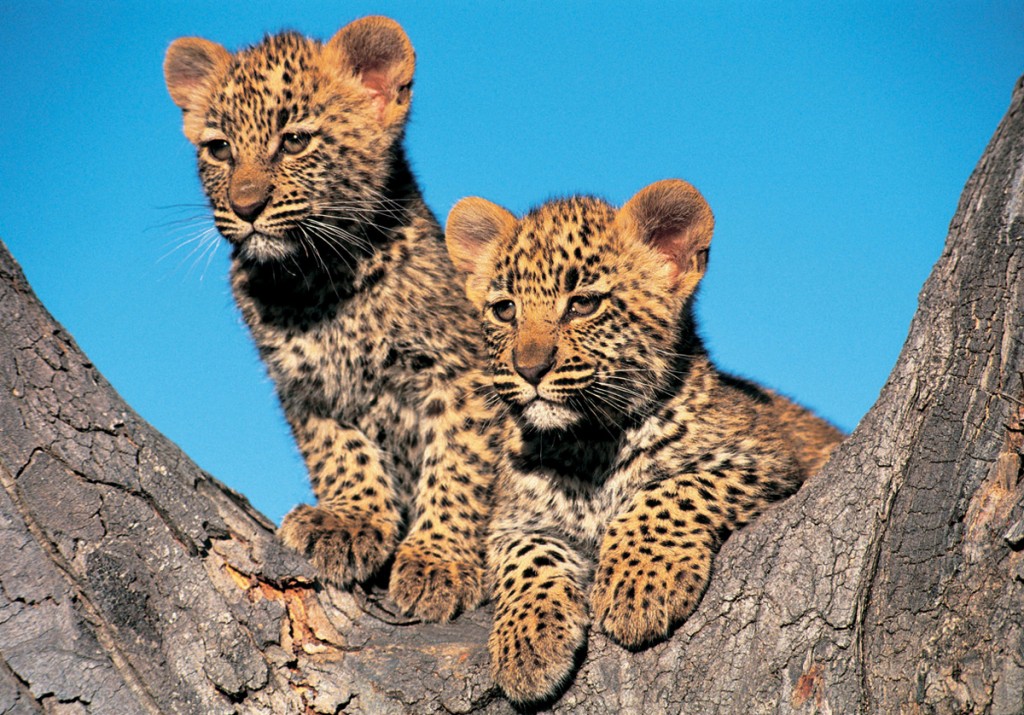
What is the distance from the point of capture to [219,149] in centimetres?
890

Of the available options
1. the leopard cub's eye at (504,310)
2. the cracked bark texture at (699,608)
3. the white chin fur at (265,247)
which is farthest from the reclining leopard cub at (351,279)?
the cracked bark texture at (699,608)

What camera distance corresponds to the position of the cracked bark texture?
16.6ft

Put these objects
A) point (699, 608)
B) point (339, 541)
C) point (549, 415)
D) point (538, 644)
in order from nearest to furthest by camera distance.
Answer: point (699, 608), point (538, 644), point (549, 415), point (339, 541)

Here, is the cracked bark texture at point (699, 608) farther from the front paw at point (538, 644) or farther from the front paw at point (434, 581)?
the front paw at point (434, 581)

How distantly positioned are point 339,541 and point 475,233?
8.26ft

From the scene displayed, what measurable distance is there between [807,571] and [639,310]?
7.68 feet

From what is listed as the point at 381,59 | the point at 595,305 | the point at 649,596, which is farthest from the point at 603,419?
the point at 381,59

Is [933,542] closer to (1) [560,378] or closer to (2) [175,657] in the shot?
(1) [560,378]

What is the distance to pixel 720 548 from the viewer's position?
21.2ft

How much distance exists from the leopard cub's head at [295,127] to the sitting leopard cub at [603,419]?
1.15 metres

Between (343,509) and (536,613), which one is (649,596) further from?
(343,509)

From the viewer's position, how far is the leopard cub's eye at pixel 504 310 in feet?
24.8

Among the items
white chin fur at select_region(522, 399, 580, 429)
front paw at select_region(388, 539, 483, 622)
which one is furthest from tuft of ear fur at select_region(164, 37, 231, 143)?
white chin fur at select_region(522, 399, 580, 429)

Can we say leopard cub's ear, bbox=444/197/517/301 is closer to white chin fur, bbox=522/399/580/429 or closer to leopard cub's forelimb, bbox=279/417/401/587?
white chin fur, bbox=522/399/580/429
